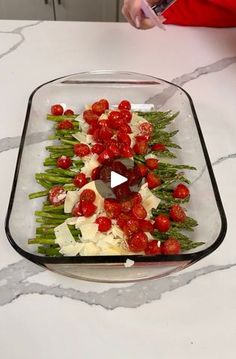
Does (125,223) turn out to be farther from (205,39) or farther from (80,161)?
(205,39)

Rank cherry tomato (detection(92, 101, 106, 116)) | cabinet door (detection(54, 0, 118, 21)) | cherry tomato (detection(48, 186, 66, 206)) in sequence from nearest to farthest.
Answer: cherry tomato (detection(48, 186, 66, 206)) → cherry tomato (detection(92, 101, 106, 116)) → cabinet door (detection(54, 0, 118, 21))

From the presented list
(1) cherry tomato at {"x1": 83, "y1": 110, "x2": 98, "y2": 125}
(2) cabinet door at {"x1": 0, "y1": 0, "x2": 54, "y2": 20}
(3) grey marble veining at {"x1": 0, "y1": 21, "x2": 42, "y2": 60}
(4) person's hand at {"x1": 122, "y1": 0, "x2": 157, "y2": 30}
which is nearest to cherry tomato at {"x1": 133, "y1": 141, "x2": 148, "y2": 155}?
(1) cherry tomato at {"x1": 83, "y1": 110, "x2": 98, "y2": 125}

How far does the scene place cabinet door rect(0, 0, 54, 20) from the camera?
102 inches

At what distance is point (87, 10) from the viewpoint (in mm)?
2568

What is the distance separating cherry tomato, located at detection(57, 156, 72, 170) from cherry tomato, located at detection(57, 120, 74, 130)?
12 centimetres

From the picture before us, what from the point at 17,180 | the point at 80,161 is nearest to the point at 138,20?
the point at 80,161

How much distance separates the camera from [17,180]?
3.07 ft

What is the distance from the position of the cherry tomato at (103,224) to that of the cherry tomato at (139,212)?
0.06 meters

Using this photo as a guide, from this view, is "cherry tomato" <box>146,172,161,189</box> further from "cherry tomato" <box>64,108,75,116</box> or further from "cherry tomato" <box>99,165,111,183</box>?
"cherry tomato" <box>64,108,75,116</box>

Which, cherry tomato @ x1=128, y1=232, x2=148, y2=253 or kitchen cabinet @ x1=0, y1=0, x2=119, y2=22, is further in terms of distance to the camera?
kitchen cabinet @ x1=0, y1=0, x2=119, y2=22

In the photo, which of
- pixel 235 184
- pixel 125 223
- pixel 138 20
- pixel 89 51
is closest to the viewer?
pixel 125 223

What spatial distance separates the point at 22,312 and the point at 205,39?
1100 millimetres

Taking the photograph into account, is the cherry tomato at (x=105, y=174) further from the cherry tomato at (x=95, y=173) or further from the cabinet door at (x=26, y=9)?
the cabinet door at (x=26, y=9)

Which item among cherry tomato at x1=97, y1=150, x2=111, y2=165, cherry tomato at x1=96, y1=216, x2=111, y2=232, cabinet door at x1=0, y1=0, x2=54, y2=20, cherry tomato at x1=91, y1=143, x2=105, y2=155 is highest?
cherry tomato at x1=97, y1=150, x2=111, y2=165
